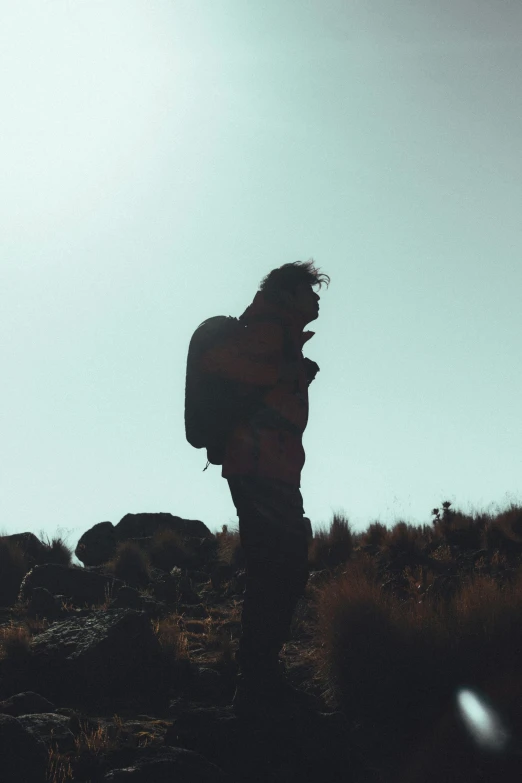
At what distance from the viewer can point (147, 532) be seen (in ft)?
43.9

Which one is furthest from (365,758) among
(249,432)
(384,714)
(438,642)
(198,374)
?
(198,374)

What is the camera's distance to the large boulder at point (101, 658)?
5902mm

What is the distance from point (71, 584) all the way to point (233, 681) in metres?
3.39

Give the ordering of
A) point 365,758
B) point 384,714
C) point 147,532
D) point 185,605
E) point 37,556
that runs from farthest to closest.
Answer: point 147,532 → point 37,556 → point 185,605 → point 384,714 → point 365,758

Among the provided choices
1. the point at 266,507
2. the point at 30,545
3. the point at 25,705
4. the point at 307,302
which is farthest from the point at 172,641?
the point at 30,545

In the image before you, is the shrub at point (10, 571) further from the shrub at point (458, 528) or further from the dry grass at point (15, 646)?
the shrub at point (458, 528)

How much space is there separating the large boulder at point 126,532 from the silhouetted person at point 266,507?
25.0 ft

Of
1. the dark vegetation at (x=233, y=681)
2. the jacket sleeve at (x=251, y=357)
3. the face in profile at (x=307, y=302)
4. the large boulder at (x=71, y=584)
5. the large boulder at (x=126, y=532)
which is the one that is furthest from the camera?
the large boulder at (x=126, y=532)

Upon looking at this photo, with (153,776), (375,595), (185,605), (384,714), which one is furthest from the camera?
(185,605)

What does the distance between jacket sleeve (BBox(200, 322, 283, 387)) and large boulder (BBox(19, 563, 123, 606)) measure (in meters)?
4.67

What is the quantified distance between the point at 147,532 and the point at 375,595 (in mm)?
7678

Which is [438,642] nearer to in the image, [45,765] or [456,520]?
[45,765]

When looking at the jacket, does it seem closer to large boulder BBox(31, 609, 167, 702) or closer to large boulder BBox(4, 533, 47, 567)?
large boulder BBox(31, 609, 167, 702)

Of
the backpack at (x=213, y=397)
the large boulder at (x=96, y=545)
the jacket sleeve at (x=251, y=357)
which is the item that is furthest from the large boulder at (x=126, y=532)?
the jacket sleeve at (x=251, y=357)
